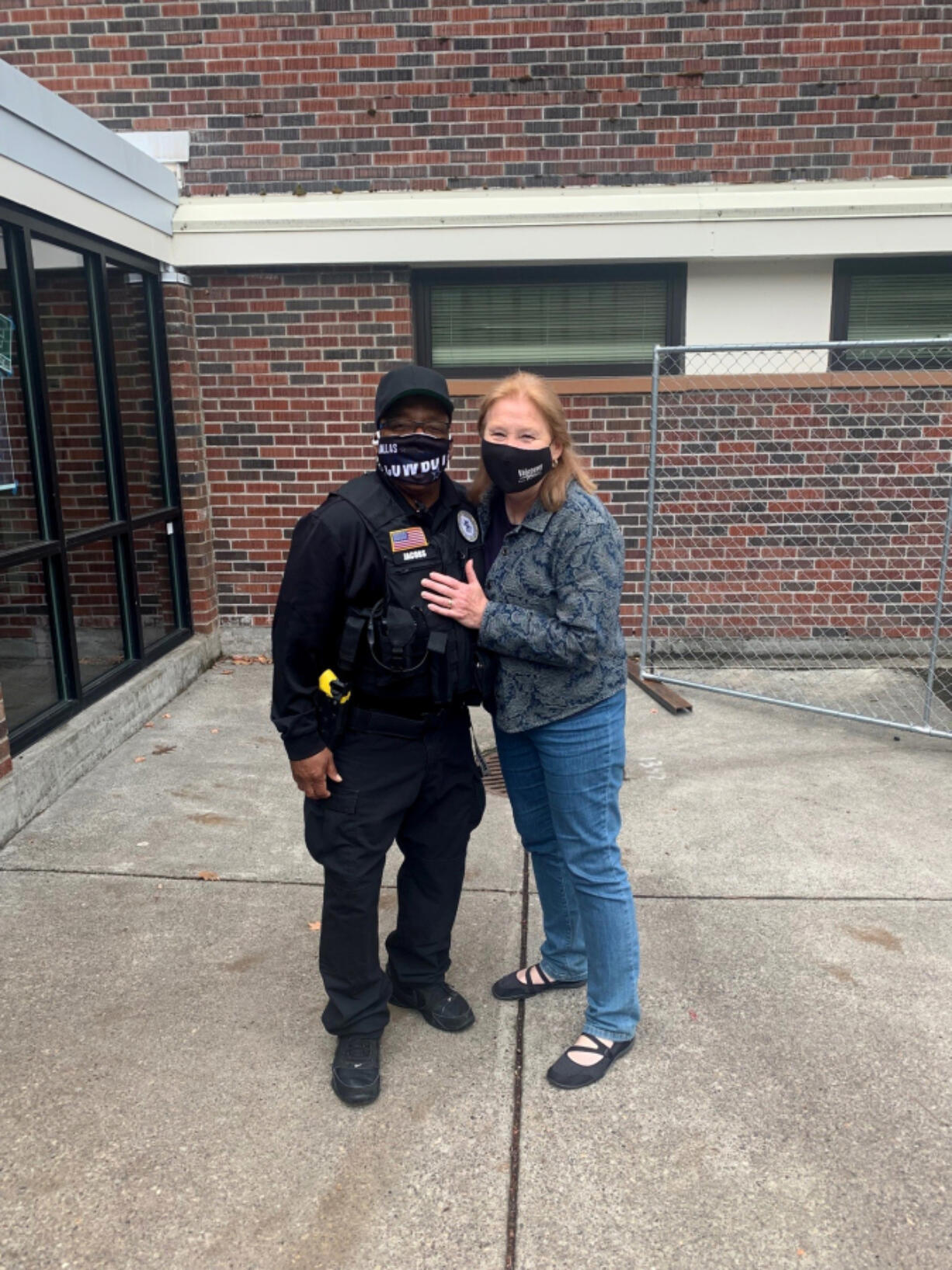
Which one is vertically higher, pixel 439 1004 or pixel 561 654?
pixel 561 654

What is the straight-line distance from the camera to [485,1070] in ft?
8.59

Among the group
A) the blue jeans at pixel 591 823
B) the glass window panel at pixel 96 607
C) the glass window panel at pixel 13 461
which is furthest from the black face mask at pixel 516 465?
the glass window panel at pixel 96 607

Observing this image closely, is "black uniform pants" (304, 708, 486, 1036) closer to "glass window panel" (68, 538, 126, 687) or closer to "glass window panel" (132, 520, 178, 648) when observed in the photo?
"glass window panel" (68, 538, 126, 687)

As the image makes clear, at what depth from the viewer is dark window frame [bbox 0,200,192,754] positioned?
14.3ft

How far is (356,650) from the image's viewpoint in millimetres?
2371

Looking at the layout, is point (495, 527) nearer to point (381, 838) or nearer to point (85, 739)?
point (381, 838)

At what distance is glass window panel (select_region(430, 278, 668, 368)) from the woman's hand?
4391 millimetres

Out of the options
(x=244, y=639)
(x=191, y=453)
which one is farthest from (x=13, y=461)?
(x=244, y=639)

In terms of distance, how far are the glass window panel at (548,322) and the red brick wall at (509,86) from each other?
662 millimetres

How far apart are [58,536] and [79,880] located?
180 centimetres

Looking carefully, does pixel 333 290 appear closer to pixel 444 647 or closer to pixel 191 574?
pixel 191 574

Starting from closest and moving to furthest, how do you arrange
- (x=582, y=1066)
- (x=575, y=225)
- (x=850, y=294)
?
(x=582, y=1066) → (x=575, y=225) → (x=850, y=294)

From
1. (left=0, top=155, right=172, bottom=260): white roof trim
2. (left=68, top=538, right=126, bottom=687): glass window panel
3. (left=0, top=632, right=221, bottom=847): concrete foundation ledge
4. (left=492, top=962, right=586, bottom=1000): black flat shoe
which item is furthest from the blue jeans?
(left=0, top=155, right=172, bottom=260): white roof trim

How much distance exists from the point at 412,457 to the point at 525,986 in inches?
66.4
